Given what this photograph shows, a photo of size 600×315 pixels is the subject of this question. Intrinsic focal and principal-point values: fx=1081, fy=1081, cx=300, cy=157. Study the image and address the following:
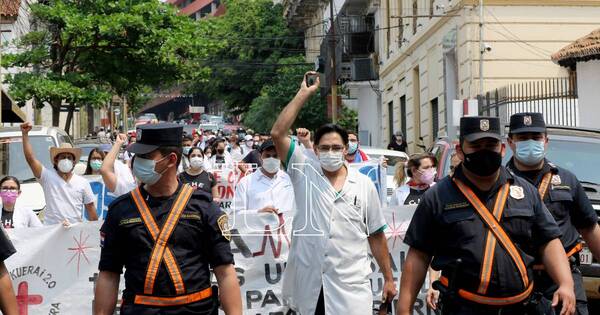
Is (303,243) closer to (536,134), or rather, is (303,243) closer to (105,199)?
(536,134)

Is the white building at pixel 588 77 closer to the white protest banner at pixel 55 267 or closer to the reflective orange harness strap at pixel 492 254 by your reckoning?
the white protest banner at pixel 55 267

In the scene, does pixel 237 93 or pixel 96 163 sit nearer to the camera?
pixel 96 163

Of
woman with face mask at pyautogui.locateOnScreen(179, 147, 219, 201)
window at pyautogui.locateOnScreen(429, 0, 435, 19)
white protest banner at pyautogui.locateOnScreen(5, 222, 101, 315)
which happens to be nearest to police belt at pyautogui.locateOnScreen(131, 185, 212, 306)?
white protest banner at pyautogui.locateOnScreen(5, 222, 101, 315)

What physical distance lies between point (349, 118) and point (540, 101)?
27724 millimetres

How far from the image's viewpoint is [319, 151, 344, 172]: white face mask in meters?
7.28

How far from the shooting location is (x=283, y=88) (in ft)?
179

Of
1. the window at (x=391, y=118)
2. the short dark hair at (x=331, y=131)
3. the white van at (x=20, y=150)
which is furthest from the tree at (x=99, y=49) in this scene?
the short dark hair at (x=331, y=131)

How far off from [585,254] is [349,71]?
3521cm

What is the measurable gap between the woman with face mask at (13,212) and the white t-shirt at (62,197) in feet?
0.56

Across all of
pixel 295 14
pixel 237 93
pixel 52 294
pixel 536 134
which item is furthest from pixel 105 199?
pixel 237 93

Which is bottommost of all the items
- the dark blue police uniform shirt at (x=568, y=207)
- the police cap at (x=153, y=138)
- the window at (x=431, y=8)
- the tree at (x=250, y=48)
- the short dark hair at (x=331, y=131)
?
the dark blue police uniform shirt at (x=568, y=207)

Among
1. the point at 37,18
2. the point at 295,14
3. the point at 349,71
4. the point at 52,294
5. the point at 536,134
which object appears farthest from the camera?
the point at 295,14

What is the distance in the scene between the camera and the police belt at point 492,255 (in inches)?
215

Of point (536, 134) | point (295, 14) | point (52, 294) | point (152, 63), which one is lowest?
point (52, 294)
